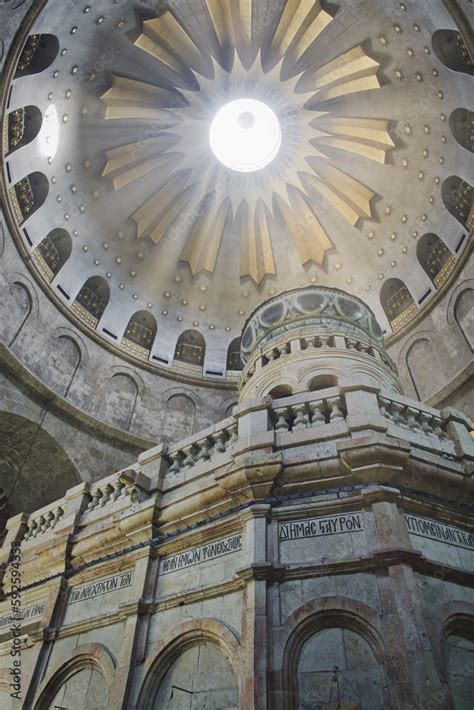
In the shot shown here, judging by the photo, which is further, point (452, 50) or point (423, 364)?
point (423, 364)

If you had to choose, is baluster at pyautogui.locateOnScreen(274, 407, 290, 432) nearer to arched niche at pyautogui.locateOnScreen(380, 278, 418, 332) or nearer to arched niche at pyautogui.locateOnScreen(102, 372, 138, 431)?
arched niche at pyautogui.locateOnScreen(102, 372, 138, 431)

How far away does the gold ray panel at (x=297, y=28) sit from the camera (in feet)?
63.5

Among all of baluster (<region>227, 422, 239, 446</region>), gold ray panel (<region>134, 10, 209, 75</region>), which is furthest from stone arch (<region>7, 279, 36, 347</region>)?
baluster (<region>227, 422, 239, 446</region>)

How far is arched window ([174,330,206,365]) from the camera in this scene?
79.5 ft

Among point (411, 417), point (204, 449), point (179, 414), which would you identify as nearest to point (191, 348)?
point (179, 414)

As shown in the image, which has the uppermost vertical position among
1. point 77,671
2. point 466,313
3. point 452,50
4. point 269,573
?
point 452,50

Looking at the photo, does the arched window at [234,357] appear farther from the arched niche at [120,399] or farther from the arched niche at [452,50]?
the arched niche at [452,50]

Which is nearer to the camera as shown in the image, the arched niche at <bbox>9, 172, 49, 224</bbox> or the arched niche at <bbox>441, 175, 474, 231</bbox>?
the arched niche at <bbox>9, 172, 49, 224</bbox>

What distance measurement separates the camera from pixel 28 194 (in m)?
19.0

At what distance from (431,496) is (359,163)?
20.6 meters

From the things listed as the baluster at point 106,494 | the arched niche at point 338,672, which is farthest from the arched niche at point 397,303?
the arched niche at point 338,672

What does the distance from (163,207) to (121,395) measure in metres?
10.4

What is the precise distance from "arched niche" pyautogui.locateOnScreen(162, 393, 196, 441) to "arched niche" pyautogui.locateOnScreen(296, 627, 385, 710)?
15922 mm

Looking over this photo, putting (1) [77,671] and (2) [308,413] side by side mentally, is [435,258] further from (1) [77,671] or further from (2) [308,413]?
(1) [77,671]
